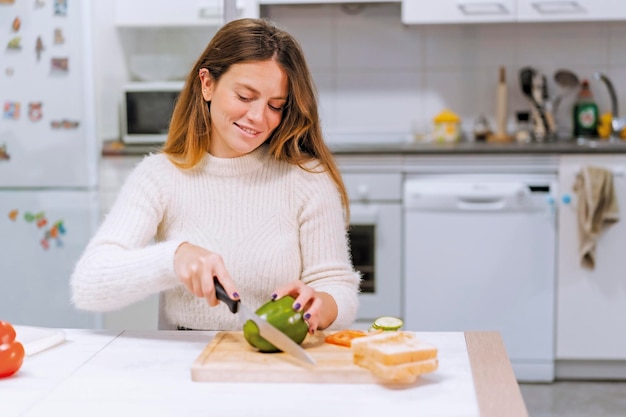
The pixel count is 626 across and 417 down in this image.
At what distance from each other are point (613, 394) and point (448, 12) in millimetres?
1580

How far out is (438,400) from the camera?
114cm

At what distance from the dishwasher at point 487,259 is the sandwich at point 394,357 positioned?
2086 millimetres

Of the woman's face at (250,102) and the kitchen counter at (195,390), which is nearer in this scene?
the kitchen counter at (195,390)

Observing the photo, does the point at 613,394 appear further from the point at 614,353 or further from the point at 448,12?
the point at 448,12

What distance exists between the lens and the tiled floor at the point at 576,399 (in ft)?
10.1

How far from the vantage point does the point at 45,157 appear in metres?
2.80

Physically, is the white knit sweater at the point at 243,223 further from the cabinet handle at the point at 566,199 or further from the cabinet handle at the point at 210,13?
the cabinet handle at the point at 566,199

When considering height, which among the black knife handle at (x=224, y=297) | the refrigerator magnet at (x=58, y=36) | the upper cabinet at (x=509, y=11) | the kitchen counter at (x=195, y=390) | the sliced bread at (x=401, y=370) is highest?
the upper cabinet at (x=509, y=11)

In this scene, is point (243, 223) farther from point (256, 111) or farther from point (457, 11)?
point (457, 11)

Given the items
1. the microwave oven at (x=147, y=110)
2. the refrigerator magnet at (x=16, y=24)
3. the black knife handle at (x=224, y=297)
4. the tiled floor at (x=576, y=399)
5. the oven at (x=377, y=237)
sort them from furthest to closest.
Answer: the oven at (x=377, y=237) < the microwave oven at (x=147, y=110) < the tiled floor at (x=576, y=399) < the refrigerator magnet at (x=16, y=24) < the black knife handle at (x=224, y=297)

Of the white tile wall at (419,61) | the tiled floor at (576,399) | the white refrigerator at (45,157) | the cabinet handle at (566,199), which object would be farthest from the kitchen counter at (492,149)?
the tiled floor at (576,399)

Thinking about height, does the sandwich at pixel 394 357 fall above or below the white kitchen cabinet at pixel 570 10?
below

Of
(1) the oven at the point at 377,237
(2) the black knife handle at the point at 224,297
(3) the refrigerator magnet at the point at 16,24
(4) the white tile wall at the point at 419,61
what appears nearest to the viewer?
(2) the black knife handle at the point at 224,297

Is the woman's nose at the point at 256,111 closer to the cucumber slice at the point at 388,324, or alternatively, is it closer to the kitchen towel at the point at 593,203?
the cucumber slice at the point at 388,324
